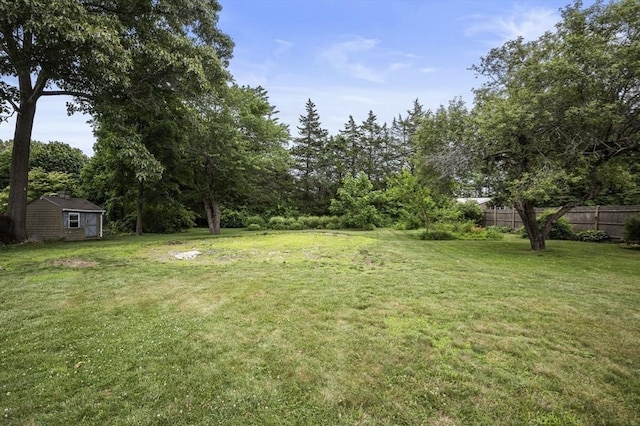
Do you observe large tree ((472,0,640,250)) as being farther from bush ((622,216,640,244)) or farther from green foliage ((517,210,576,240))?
green foliage ((517,210,576,240))

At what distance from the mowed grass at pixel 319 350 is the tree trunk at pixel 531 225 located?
168 inches

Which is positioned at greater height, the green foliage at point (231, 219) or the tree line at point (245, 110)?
the tree line at point (245, 110)

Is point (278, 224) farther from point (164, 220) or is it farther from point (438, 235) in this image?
point (438, 235)

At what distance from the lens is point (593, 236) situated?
43.1ft

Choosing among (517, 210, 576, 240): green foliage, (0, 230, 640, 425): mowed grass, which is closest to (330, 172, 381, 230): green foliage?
(517, 210, 576, 240): green foliage

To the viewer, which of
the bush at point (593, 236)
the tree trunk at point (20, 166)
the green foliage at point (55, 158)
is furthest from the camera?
the green foliage at point (55, 158)

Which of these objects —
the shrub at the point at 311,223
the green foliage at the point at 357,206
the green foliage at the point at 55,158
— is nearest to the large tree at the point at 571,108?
the green foliage at the point at 357,206

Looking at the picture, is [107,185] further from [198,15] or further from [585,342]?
[585,342]

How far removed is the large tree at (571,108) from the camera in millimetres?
7762

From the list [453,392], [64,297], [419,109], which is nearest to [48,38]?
[64,297]

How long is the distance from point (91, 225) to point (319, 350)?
19849mm

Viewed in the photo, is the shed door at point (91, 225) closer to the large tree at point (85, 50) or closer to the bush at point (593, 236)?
the large tree at point (85, 50)

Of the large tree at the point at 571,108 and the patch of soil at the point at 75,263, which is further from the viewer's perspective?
the large tree at the point at 571,108

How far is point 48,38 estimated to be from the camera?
839 centimetres
